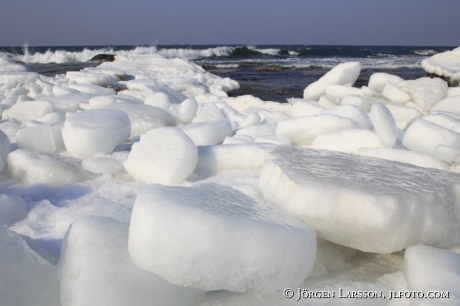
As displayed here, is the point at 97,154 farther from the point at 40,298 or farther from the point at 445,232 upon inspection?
the point at 445,232

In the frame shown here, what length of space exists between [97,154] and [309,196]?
1.25 m

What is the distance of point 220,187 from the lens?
1090mm

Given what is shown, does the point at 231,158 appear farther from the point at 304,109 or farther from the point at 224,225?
the point at 304,109

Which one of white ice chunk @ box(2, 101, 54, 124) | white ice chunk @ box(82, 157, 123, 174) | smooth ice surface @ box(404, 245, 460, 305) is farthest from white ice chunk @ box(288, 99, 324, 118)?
smooth ice surface @ box(404, 245, 460, 305)

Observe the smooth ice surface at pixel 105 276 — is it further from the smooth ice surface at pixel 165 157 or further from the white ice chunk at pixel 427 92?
the white ice chunk at pixel 427 92

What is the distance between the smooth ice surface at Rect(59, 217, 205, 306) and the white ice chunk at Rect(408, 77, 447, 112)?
123 inches

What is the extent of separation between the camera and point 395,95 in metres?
3.60

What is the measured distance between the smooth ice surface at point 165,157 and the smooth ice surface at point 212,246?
61 centimetres

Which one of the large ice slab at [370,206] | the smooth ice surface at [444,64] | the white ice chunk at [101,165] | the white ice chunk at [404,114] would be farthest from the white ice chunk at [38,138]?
the smooth ice surface at [444,64]

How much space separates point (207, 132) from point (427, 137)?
1.12m

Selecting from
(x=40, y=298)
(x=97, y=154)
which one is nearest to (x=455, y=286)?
(x=40, y=298)

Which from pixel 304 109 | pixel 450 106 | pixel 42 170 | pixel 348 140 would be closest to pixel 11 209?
pixel 42 170

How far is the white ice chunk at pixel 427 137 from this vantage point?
1832 millimetres

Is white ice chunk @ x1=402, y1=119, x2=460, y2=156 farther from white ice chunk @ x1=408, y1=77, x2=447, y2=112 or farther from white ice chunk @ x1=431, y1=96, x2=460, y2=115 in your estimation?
white ice chunk @ x1=408, y1=77, x2=447, y2=112
